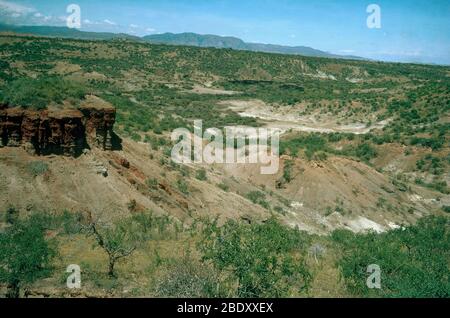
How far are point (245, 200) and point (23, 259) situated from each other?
14562 mm

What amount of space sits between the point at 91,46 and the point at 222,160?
3346 inches

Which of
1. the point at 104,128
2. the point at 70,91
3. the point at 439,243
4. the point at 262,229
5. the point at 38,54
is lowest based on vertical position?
the point at 439,243

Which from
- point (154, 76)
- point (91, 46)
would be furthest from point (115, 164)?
point (91, 46)

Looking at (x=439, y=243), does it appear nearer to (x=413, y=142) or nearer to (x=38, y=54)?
(x=413, y=142)

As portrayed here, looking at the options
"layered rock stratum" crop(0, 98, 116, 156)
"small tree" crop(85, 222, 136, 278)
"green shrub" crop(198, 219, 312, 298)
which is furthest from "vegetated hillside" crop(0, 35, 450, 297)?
"layered rock stratum" crop(0, 98, 116, 156)

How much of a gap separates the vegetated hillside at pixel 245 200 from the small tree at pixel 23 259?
8cm

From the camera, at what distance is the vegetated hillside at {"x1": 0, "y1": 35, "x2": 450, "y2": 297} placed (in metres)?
9.19

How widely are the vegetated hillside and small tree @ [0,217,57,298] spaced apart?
0.08m

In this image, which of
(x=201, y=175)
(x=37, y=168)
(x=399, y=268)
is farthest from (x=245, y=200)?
(x=399, y=268)

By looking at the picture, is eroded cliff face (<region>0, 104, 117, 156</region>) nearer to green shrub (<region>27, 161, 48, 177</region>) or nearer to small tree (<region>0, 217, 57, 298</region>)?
green shrub (<region>27, 161, 48, 177</region>)

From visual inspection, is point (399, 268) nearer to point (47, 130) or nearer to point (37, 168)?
point (37, 168)

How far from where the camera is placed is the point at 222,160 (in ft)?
103

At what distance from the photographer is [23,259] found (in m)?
8.88

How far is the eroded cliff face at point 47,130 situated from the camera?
14.7 m
